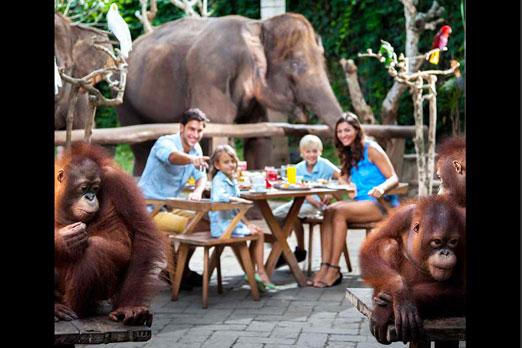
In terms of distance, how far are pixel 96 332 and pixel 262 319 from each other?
2.43 metres

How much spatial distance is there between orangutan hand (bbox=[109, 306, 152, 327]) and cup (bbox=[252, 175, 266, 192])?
3.12 meters

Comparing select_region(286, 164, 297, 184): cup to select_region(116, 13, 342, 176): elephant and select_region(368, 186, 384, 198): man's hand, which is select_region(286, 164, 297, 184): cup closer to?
select_region(368, 186, 384, 198): man's hand

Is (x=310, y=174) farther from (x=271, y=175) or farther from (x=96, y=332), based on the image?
(x=96, y=332)

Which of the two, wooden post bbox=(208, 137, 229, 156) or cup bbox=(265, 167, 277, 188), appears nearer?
cup bbox=(265, 167, 277, 188)

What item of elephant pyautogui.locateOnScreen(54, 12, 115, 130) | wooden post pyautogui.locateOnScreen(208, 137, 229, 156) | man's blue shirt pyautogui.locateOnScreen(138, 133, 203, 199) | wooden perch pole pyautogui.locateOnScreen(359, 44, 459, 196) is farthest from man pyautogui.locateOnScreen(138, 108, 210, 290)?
elephant pyautogui.locateOnScreen(54, 12, 115, 130)

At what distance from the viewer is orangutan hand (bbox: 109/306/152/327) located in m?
2.99

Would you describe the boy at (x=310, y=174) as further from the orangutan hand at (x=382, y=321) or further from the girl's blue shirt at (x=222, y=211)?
the orangutan hand at (x=382, y=321)

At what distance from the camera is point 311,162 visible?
6.91 m

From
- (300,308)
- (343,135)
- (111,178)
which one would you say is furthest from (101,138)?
(111,178)

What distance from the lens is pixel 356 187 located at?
254 inches

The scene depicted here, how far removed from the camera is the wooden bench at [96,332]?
2885 millimetres

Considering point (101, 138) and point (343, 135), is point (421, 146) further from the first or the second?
point (101, 138)

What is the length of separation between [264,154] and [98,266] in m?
6.98

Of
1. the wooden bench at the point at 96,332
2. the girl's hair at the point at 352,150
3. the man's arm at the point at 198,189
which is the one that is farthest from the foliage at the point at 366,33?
the wooden bench at the point at 96,332
